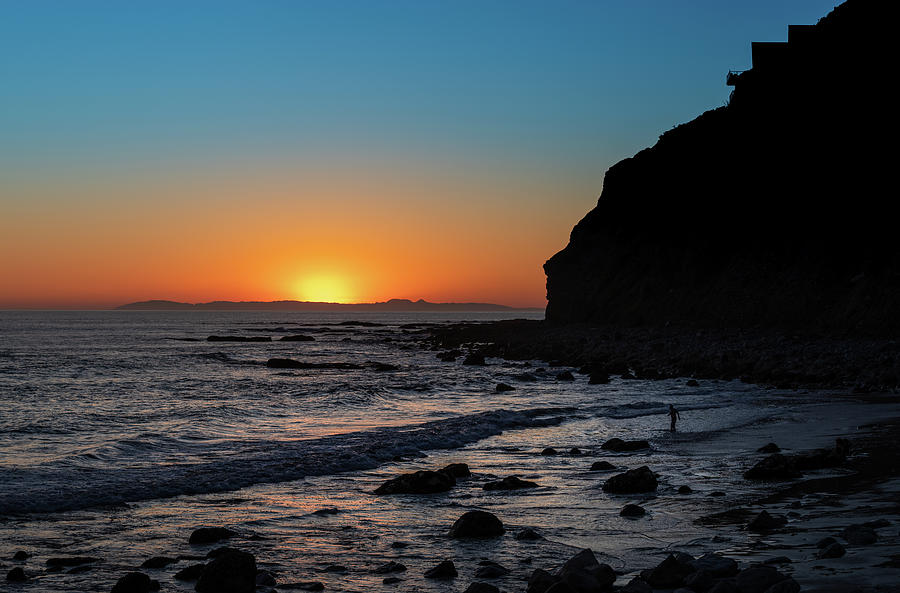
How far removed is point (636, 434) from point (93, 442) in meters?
14.6

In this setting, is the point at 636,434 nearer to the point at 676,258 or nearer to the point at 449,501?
the point at 449,501

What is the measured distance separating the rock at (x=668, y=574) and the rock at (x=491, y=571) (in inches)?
63.3

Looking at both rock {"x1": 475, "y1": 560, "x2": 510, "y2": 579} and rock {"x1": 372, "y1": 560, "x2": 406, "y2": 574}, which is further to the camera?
rock {"x1": 372, "y1": 560, "x2": 406, "y2": 574}

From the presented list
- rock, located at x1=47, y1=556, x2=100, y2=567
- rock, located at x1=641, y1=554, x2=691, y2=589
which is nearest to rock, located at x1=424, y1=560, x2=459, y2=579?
rock, located at x1=641, y1=554, x2=691, y2=589

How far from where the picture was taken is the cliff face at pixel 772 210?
47094mm

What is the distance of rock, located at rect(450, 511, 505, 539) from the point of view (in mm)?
10266

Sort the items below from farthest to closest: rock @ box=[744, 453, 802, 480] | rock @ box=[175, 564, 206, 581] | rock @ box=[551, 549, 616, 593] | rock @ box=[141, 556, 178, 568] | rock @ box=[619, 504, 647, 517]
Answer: rock @ box=[744, 453, 802, 480]
rock @ box=[619, 504, 647, 517]
rock @ box=[141, 556, 178, 568]
rock @ box=[175, 564, 206, 581]
rock @ box=[551, 549, 616, 593]

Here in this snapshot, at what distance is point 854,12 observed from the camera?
5491 centimetres

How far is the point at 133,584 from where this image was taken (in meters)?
8.13

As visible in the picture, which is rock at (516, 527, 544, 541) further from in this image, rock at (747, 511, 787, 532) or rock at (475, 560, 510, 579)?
rock at (747, 511, 787, 532)

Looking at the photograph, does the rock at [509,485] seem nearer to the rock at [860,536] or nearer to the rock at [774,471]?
the rock at [774,471]

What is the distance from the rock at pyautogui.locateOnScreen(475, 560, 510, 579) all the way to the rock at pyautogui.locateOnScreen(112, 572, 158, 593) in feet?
11.9

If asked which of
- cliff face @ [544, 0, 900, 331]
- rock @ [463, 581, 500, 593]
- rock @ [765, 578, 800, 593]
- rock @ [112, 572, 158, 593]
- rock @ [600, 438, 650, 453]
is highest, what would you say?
cliff face @ [544, 0, 900, 331]

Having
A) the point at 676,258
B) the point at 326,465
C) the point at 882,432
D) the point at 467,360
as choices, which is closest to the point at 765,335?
the point at 467,360
